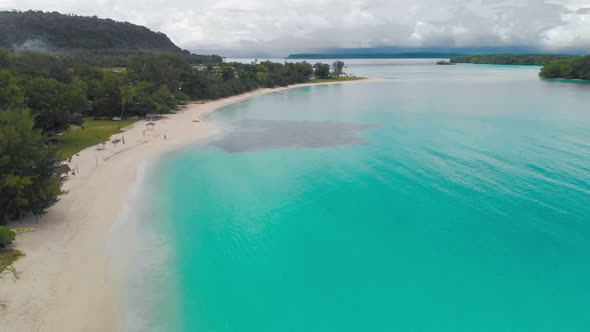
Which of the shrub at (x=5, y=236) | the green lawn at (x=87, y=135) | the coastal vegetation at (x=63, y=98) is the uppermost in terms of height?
the coastal vegetation at (x=63, y=98)

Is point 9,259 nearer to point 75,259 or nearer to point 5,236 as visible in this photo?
point 5,236

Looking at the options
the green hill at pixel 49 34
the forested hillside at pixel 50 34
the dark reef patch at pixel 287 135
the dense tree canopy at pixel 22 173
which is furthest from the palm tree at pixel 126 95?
the green hill at pixel 49 34

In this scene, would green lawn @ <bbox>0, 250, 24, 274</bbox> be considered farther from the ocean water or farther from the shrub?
the ocean water

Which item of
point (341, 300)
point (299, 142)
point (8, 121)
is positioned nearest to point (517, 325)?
point (341, 300)

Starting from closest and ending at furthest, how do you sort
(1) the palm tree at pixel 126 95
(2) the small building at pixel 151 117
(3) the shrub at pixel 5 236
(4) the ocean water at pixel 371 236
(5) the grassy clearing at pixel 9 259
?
(4) the ocean water at pixel 371 236 → (5) the grassy clearing at pixel 9 259 → (3) the shrub at pixel 5 236 → (1) the palm tree at pixel 126 95 → (2) the small building at pixel 151 117

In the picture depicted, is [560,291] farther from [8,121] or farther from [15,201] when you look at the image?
[8,121]

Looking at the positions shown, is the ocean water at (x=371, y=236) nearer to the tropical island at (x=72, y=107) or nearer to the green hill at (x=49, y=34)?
the tropical island at (x=72, y=107)

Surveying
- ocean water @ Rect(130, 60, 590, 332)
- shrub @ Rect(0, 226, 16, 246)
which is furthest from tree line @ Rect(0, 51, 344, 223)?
ocean water @ Rect(130, 60, 590, 332)
